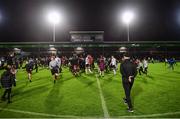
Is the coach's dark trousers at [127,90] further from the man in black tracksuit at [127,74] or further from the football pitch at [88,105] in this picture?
the football pitch at [88,105]

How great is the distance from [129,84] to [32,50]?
1524 inches

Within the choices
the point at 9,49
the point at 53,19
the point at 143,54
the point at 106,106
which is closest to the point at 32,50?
the point at 9,49

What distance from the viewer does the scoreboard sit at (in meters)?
70.8

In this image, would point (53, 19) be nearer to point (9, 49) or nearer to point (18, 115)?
point (9, 49)

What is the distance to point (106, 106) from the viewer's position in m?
10.7

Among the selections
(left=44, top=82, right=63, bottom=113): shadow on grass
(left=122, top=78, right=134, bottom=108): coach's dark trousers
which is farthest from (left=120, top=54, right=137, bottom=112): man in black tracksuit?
(left=44, top=82, right=63, bottom=113): shadow on grass

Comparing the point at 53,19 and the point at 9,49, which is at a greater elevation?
the point at 53,19

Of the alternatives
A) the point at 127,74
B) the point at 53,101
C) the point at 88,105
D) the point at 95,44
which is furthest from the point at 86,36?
the point at 127,74

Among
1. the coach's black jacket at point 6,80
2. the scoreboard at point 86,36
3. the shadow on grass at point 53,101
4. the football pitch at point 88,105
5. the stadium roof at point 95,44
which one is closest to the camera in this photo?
the football pitch at point 88,105

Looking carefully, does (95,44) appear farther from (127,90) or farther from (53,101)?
(127,90)

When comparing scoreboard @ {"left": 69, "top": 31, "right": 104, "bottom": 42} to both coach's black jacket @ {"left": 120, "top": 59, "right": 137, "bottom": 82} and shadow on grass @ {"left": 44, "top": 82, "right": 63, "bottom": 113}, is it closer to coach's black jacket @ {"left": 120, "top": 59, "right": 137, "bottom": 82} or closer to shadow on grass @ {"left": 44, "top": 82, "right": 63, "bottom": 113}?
shadow on grass @ {"left": 44, "top": 82, "right": 63, "bottom": 113}

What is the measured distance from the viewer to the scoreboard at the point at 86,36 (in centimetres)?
7075

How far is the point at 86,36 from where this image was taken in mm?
70875

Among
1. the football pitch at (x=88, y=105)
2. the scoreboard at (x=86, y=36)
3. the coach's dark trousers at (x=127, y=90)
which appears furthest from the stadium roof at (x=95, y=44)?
the coach's dark trousers at (x=127, y=90)
